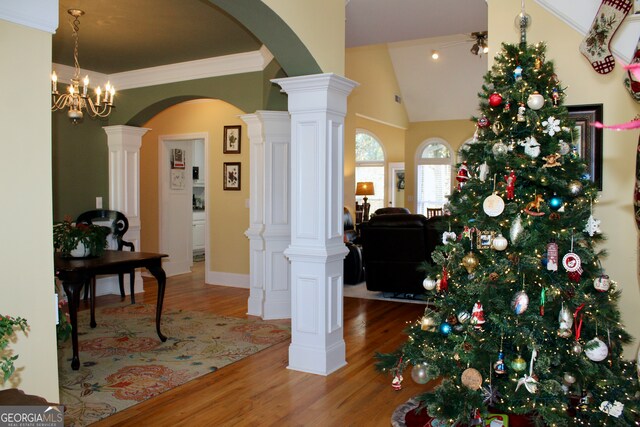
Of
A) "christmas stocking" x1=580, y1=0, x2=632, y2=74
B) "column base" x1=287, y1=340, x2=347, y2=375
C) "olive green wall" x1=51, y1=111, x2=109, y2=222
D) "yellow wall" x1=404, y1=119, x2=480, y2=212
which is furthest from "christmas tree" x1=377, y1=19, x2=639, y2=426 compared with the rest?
"yellow wall" x1=404, y1=119, x2=480, y2=212

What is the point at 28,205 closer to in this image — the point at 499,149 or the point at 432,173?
the point at 499,149

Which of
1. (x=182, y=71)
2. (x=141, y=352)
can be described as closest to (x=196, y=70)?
(x=182, y=71)

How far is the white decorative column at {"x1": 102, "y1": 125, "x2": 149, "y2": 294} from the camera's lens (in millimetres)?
6578

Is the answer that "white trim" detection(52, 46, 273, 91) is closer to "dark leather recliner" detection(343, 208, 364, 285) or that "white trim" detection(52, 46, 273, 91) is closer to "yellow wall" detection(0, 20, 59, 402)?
"dark leather recliner" detection(343, 208, 364, 285)

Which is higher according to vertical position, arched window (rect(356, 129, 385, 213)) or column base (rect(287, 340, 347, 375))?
arched window (rect(356, 129, 385, 213))

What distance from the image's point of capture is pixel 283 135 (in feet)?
17.3

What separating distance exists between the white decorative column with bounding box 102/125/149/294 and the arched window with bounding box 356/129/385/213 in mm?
7260

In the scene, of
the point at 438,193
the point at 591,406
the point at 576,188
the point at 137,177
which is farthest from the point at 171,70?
the point at 438,193

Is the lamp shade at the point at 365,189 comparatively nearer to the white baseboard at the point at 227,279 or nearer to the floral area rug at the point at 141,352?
the white baseboard at the point at 227,279

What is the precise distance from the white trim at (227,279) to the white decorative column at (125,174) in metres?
A: 1.02

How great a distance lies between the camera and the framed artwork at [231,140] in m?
7.12

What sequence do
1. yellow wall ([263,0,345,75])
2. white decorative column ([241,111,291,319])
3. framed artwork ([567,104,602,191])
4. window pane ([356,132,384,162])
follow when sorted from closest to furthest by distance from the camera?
framed artwork ([567,104,602,191]) < yellow wall ([263,0,345,75]) < white decorative column ([241,111,291,319]) < window pane ([356,132,384,162])

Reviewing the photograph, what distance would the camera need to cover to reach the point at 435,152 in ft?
39.8

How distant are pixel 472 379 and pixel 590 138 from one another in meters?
1.71
